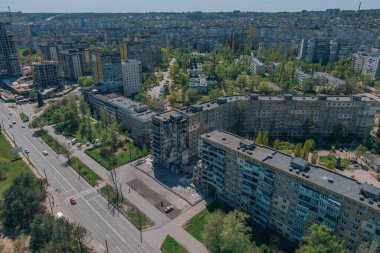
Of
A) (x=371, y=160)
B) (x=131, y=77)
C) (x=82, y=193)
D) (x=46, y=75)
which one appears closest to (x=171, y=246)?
(x=82, y=193)

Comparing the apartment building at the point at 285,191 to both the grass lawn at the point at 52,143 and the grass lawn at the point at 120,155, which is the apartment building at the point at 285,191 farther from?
the grass lawn at the point at 52,143

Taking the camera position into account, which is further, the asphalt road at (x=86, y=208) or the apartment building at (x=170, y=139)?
the apartment building at (x=170, y=139)

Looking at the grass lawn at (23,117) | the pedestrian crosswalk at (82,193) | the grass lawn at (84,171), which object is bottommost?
the pedestrian crosswalk at (82,193)

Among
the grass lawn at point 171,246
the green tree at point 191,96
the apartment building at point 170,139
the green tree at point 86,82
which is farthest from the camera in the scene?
the green tree at point 86,82

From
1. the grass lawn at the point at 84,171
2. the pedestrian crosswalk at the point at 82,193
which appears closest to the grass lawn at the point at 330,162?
the grass lawn at the point at 84,171

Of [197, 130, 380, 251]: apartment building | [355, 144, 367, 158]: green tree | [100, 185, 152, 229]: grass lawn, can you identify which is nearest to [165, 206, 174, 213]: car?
[100, 185, 152, 229]: grass lawn

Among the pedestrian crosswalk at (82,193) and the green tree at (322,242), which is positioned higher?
the green tree at (322,242)

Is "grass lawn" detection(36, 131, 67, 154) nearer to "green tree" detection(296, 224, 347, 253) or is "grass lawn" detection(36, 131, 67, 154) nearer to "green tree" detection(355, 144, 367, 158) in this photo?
→ "green tree" detection(296, 224, 347, 253)
